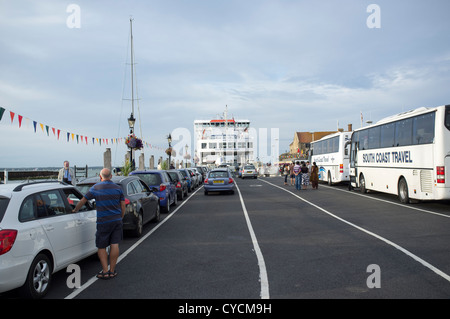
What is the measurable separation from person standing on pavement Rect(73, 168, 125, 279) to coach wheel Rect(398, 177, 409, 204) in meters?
12.4

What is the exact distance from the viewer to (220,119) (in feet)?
217

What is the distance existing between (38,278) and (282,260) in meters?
3.81

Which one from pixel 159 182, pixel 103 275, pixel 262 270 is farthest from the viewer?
pixel 159 182

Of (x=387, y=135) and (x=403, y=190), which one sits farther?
(x=387, y=135)

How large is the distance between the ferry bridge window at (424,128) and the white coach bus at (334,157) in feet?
A: 32.8

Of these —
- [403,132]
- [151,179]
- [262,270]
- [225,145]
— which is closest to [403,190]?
[403,132]

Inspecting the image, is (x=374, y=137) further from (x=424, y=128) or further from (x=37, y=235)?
(x=37, y=235)

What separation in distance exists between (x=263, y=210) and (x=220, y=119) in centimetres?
5339

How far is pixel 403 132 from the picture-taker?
48.4ft

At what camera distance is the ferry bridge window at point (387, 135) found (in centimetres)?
1581

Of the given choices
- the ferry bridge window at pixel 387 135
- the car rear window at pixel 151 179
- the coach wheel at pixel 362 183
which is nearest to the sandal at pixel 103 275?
the car rear window at pixel 151 179

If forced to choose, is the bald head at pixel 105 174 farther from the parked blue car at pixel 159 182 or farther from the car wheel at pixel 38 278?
the parked blue car at pixel 159 182

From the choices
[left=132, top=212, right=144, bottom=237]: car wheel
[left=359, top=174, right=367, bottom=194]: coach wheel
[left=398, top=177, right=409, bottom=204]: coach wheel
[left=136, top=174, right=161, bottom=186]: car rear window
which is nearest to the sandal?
[left=132, top=212, right=144, bottom=237]: car wheel

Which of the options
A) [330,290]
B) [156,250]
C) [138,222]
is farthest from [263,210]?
[330,290]
